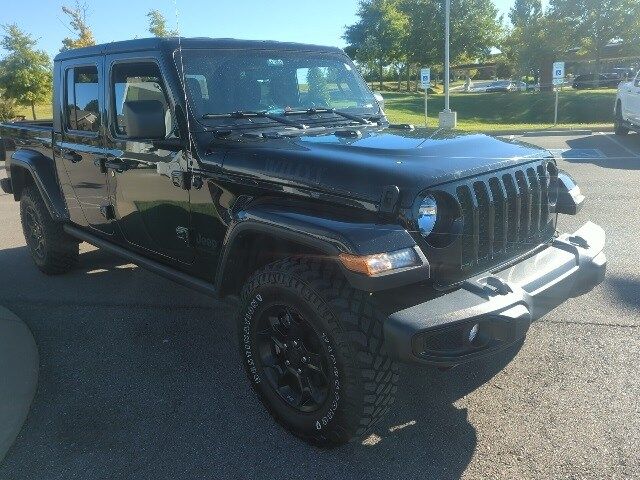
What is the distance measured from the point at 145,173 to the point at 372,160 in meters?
1.60

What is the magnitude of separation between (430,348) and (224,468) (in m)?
1.10

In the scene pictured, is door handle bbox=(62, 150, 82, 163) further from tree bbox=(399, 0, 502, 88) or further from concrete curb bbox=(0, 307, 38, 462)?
tree bbox=(399, 0, 502, 88)

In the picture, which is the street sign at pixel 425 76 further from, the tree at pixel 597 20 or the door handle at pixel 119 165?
the tree at pixel 597 20

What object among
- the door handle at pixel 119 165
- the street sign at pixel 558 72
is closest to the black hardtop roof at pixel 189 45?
the door handle at pixel 119 165

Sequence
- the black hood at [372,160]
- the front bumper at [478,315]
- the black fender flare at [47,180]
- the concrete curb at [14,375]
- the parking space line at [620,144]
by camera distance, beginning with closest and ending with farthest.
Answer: the front bumper at [478,315]
the black hood at [372,160]
the concrete curb at [14,375]
the black fender flare at [47,180]
the parking space line at [620,144]

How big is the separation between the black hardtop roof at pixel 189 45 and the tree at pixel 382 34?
39755 mm

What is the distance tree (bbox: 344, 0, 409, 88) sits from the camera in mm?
41938

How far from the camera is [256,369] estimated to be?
299cm

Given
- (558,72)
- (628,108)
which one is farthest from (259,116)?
(558,72)

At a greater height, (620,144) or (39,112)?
(39,112)

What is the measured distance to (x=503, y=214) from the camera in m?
2.83

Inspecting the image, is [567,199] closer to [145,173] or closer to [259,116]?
[259,116]

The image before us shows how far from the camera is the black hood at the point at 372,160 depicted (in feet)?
8.36

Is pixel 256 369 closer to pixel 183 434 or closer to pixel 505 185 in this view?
pixel 183 434
